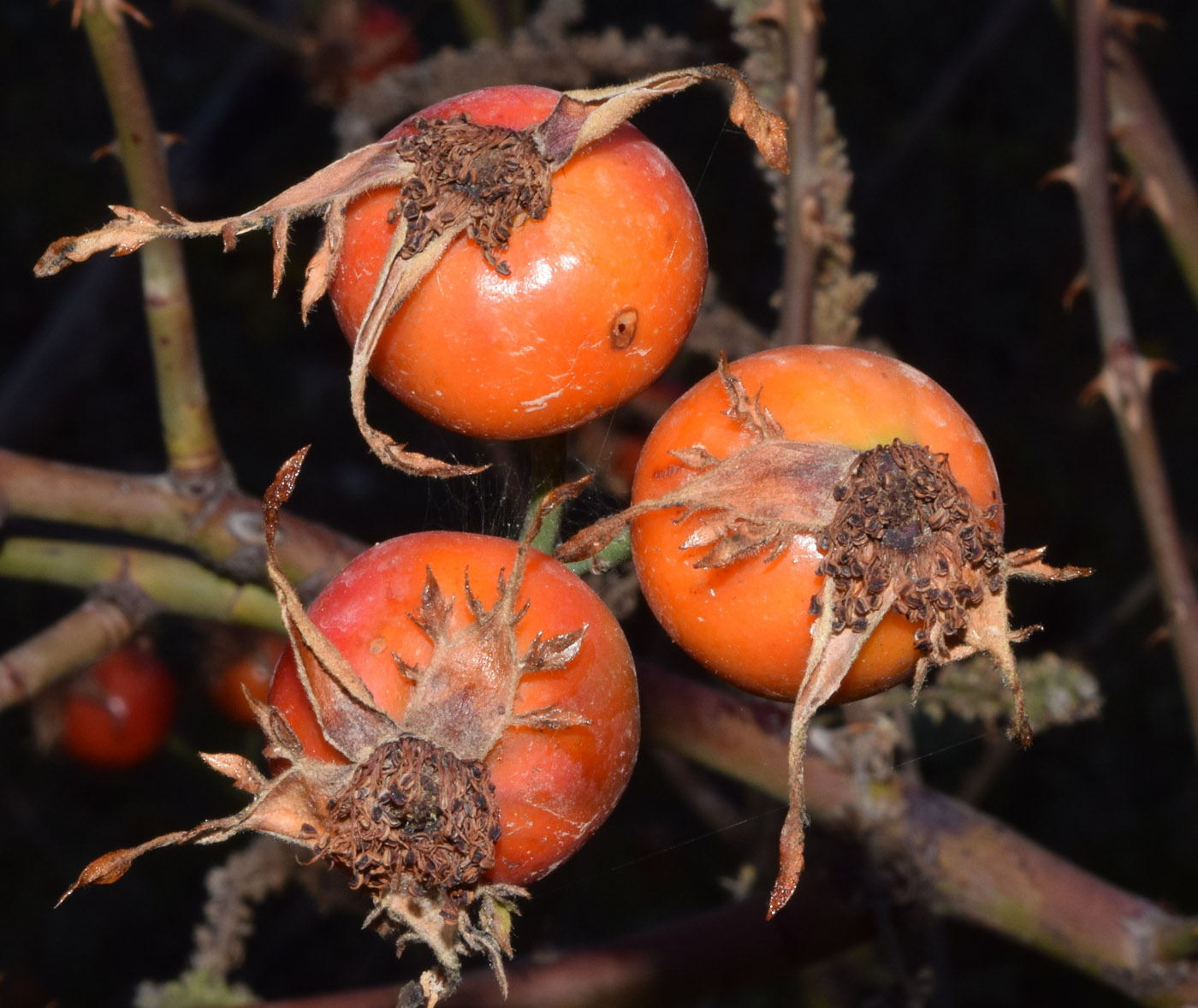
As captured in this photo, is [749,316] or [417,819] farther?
[749,316]

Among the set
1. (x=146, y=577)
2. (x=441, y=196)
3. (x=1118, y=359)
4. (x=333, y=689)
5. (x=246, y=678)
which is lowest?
(x=246, y=678)

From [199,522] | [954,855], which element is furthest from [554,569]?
[954,855]

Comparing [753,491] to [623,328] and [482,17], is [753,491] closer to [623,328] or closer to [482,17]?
[623,328]

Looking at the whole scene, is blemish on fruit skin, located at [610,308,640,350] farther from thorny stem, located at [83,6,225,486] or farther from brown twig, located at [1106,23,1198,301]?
brown twig, located at [1106,23,1198,301]

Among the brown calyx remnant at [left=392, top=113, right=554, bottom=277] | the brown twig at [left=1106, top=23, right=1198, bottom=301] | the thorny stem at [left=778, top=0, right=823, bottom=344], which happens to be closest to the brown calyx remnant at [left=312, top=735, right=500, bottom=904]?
the brown calyx remnant at [left=392, top=113, right=554, bottom=277]

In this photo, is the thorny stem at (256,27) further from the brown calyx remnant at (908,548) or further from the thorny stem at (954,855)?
the brown calyx remnant at (908,548)

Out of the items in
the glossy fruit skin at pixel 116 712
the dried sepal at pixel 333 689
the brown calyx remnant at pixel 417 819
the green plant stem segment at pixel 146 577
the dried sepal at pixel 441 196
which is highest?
the dried sepal at pixel 441 196

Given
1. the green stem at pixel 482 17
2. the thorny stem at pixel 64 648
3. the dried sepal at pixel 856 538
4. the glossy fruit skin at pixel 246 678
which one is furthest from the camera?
the green stem at pixel 482 17

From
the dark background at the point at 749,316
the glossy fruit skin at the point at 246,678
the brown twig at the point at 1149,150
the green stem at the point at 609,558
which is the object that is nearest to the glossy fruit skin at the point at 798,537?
the green stem at the point at 609,558
